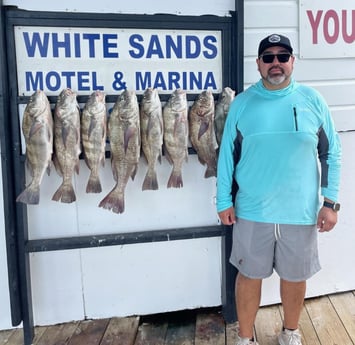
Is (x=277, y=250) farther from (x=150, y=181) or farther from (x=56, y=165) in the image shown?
(x=56, y=165)

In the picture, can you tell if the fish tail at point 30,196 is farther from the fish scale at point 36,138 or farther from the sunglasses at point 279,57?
the sunglasses at point 279,57

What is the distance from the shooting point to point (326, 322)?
259cm

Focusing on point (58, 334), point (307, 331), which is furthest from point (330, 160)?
point (58, 334)

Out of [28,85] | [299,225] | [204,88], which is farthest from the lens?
[204,88]

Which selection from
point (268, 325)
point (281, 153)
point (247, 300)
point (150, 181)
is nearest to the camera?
point (281, 153)

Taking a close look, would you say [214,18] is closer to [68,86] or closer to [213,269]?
[68,86]

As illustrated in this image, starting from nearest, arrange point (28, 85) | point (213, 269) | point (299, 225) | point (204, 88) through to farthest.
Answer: point (299, 225), point (28, 85), point (204, 88), point (213, 269)

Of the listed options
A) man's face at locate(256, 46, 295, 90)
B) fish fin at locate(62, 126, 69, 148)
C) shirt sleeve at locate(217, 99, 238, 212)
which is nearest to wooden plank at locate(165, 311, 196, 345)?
shirt sleeve at locate(217, 99, 238, 212)

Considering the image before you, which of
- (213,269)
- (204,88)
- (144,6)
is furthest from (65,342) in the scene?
(144,6)

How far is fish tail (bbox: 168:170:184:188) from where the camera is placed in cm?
238

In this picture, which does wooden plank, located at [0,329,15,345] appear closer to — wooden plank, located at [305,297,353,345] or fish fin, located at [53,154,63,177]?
fish fin, located at [53,154,63,177]

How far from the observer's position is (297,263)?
83.2 inches

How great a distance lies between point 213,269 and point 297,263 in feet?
2.39

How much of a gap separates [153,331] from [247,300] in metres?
0.66
